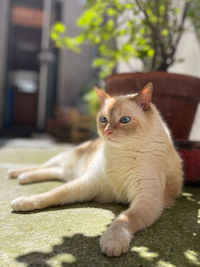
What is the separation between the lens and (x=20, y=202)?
5.05 feet

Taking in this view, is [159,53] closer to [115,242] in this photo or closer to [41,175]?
[41,175]

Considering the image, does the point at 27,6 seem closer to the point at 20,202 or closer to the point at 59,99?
the point at 59,99

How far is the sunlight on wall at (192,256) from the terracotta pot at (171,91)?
160 centimetres

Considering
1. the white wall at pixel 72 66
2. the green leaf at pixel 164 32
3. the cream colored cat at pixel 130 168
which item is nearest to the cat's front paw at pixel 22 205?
the cream colored cat at pixel 130 168

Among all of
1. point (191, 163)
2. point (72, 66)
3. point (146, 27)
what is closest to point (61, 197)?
point (191, 163)

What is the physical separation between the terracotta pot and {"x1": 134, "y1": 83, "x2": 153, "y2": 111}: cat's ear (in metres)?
0.76

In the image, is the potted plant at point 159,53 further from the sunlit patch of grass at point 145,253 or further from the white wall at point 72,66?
the white wall at point 72,66

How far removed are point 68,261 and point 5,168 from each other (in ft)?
6.80

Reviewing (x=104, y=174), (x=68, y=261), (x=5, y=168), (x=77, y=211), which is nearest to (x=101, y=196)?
(x=104, y=174)

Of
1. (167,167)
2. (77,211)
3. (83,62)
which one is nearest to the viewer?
(77,211)

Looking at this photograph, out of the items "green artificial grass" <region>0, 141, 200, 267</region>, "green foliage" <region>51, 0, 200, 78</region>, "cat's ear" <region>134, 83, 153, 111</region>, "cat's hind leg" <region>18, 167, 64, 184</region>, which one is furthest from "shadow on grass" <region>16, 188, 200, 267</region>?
"green foliage" <region>51, 0, 200, 78</region>

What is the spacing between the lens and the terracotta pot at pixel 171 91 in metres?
2.37

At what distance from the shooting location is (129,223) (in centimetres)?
127

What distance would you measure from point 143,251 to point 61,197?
0.70 metres
